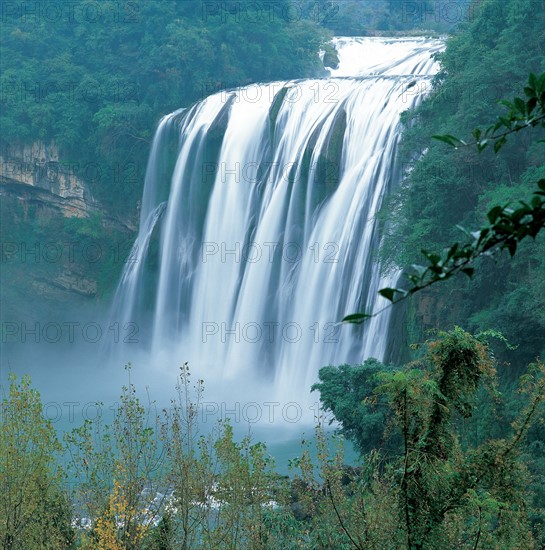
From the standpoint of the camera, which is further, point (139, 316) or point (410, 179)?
point (139, 316)

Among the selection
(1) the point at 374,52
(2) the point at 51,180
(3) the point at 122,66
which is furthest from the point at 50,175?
(1) the point at 374,52

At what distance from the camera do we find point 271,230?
22.1 metres

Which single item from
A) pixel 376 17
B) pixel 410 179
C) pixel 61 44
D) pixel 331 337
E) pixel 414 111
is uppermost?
pixel 376 17

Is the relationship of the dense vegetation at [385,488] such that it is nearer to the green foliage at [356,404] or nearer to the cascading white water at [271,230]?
the green foliage at [356,404]

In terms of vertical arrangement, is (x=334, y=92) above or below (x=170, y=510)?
above

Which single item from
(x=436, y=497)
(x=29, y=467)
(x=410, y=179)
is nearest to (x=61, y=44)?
(x=410, y=179)

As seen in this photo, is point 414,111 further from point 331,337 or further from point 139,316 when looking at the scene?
point 139,316

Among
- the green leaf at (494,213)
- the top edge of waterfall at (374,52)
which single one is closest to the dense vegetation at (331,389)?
the top edge of waterfall at (374,52)

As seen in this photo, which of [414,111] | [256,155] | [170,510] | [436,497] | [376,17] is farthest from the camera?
[376,17]

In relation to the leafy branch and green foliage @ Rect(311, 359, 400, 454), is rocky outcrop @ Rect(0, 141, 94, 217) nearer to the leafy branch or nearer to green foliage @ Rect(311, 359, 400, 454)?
green foliage @ Rect(311, 359, 400, 454)

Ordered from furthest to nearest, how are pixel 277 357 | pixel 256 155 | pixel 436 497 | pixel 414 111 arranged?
1. pixel 256 155
2. pixel 277 357
3. pixel 414 111
4. pixel 436 497

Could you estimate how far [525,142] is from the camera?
17.4 meters

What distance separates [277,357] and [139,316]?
6091mm

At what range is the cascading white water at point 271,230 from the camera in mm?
19859
